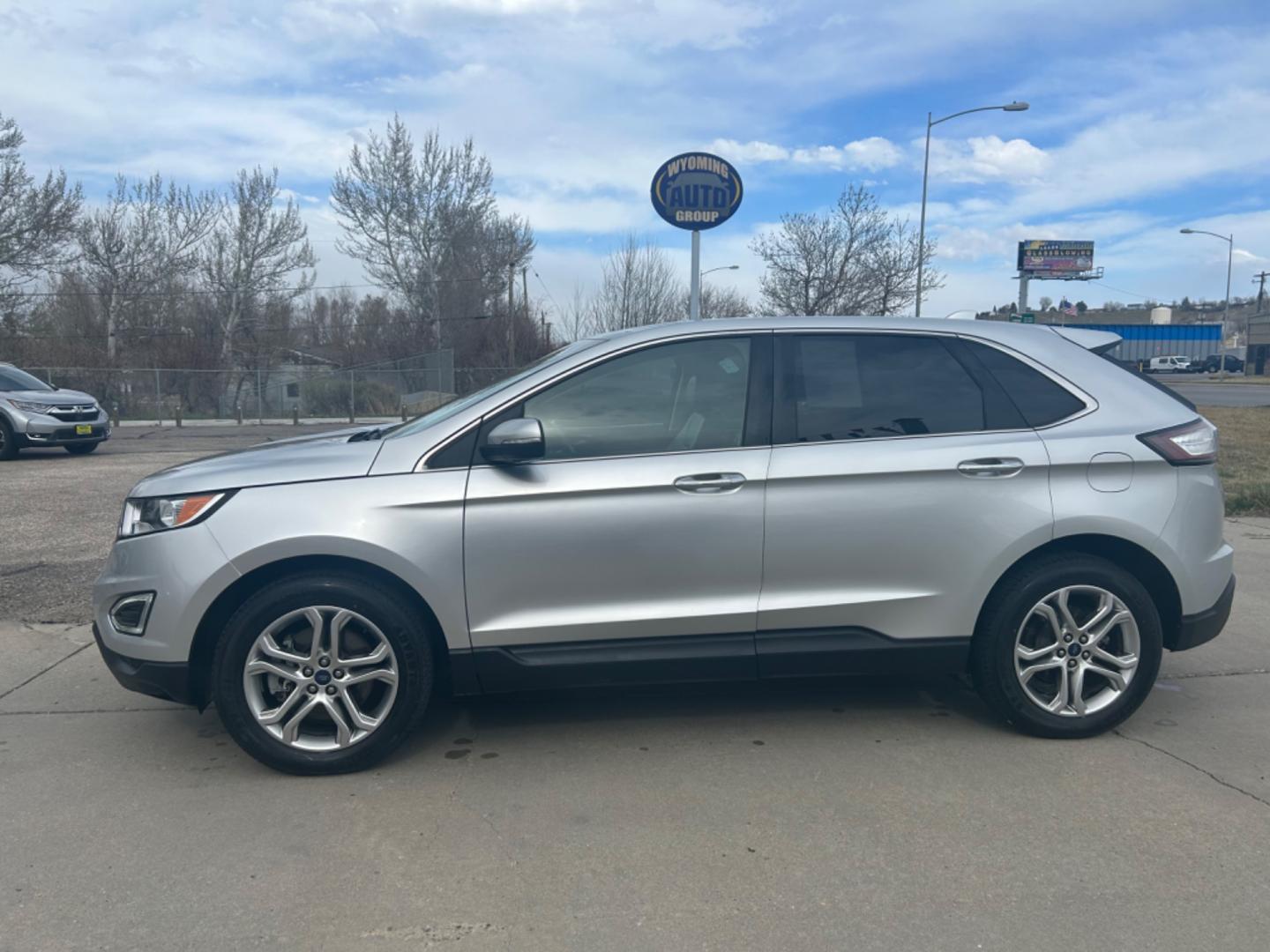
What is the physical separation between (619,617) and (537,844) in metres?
Answer: 0.91

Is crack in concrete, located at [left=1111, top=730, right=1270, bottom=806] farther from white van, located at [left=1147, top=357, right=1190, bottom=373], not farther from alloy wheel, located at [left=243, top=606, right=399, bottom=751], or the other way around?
white van, located at [left=1147, top=357, right=1190, bottom=373]

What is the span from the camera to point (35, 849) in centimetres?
325

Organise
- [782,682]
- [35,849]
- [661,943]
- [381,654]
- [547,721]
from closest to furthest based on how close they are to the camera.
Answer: [661,943] → [35,849] → [381,654] → [547,721] → [782,682]

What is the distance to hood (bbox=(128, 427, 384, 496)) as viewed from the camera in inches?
147

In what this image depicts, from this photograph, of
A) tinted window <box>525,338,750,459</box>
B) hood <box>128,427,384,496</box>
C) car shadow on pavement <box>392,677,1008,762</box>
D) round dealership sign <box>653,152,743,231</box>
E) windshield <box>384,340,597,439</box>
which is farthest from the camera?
round dealership sign <box>653,152,743,231</box>

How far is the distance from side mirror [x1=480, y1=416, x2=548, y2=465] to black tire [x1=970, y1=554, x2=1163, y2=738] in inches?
78.9

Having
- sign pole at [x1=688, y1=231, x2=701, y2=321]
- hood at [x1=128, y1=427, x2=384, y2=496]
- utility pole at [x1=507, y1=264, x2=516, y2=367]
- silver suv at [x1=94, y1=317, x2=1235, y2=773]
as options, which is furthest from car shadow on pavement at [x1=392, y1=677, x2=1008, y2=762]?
utility pole at [x1=507, y1=264, x2=516, y2=367]

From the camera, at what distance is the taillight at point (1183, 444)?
4023 millimetres

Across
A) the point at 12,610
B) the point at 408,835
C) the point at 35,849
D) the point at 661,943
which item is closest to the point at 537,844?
the point at 408,835

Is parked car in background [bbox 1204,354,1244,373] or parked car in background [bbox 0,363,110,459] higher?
parked car in background [bbox 1204,354,1244,373]

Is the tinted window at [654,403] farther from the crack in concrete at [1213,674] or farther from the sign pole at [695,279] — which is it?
the sign pole at [695,279]

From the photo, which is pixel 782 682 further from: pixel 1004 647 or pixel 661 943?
pixel 661 943

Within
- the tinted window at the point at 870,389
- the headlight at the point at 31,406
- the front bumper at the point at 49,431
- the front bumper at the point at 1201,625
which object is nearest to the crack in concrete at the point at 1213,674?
the front bumper at the point at 1201,625

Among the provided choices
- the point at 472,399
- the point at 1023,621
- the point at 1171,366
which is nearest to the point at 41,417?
the point at 472,399
